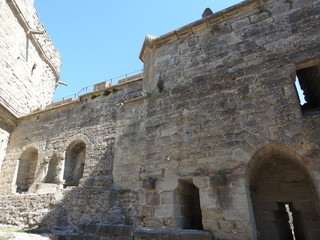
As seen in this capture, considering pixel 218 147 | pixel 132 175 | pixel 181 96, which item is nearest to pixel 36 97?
pixel 132 175

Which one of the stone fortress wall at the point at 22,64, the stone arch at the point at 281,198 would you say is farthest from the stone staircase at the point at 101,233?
the stone fortress wall at the point at 22,64

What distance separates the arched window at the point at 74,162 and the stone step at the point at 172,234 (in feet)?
19.7

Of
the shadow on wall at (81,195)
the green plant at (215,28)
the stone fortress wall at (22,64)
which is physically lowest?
the shadow on wall at (81,195)

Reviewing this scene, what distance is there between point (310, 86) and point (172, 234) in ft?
14.9

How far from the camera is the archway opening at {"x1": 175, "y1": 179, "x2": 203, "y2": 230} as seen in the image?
174 inches

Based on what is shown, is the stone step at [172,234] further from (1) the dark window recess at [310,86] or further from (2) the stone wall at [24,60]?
(2) the stone wall at [24,60]

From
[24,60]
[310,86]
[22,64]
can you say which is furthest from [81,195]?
[24,60]

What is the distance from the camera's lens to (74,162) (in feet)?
32.3

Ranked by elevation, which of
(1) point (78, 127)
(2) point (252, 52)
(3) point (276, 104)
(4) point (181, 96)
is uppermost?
(1) point (78, 127)

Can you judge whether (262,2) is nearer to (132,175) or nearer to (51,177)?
(132,175)

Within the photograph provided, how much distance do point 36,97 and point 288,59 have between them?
14.0 m

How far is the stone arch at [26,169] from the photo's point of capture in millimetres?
10172

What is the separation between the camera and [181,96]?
16.8ft

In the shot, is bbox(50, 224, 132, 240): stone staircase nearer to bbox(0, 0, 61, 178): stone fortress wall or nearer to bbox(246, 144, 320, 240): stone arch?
bbox(246, 144, 320, 240): stone arch
